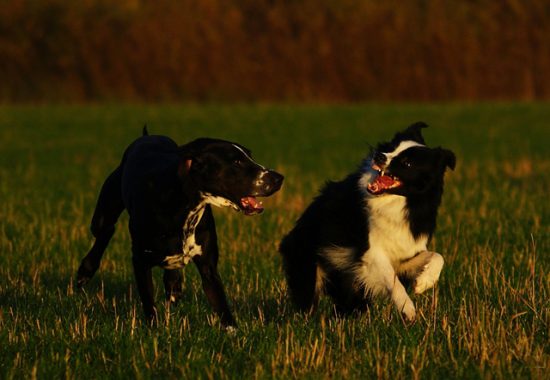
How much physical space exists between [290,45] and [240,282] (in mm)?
32938

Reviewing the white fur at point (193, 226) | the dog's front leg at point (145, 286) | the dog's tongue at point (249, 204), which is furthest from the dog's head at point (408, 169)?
the dog's front leg at point (145, 286)

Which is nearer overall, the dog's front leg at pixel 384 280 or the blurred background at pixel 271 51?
the dog's front leg at pixel 384 280

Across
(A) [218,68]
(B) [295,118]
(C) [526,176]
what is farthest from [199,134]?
(A) [218,68]

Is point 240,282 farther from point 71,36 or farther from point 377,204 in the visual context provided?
point 71,36

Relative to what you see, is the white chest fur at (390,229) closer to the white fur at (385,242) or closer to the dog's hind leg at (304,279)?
the white fur at (385,242)

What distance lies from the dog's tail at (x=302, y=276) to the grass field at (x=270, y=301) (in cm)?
15

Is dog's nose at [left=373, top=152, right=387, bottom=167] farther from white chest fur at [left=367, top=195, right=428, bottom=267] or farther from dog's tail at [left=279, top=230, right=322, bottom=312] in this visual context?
dog's tail at [left=279, top=230, right=322, bottom=312]

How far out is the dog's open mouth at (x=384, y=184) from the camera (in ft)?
22.8

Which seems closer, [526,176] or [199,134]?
[526,176]

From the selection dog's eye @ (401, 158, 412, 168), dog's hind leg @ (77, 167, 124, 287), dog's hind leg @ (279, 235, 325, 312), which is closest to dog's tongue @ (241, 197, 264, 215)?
dog's hind leg @ (279, 235, 325, 312)

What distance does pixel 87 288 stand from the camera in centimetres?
846

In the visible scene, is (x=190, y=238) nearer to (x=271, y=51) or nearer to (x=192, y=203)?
(x=192, y=203)

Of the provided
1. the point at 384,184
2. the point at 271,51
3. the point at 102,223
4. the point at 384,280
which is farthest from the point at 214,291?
the point at 271,51

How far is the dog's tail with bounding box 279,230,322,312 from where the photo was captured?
7559 mm
